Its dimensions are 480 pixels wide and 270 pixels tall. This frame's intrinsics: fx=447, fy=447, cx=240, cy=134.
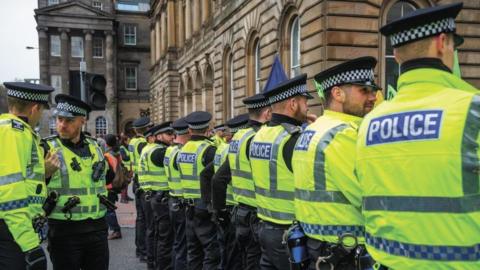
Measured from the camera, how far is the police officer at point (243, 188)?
4609mm

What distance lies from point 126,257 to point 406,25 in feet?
24.3

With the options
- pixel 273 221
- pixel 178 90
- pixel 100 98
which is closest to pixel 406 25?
pixel 273 221

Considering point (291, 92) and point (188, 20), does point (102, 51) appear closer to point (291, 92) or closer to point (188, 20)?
point (188, 20)

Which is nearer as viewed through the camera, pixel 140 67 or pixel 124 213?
pixel 124 213

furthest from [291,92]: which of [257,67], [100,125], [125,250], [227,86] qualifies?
[100,125]

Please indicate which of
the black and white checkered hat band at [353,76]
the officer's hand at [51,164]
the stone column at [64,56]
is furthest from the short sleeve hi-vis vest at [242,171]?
the stone column at [64,56]

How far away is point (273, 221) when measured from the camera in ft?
12.5

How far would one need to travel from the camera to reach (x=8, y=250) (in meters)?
3.32

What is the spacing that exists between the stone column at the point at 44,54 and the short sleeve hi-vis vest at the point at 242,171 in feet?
168

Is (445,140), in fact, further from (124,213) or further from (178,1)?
(178,1)

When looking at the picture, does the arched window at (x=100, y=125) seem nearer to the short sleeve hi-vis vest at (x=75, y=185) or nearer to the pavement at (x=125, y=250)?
the pavement at (x=125, y=250)

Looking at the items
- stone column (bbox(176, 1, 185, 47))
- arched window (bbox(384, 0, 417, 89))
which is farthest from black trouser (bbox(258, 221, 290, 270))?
stone column (bbox(176, 1, 185, 47))

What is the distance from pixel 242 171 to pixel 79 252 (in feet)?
5.87

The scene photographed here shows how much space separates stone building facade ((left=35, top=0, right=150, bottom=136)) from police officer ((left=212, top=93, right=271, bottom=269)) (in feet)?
150
